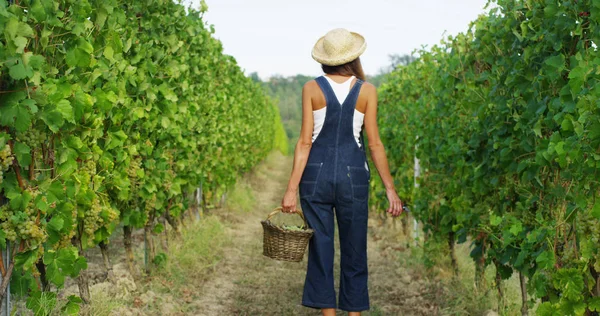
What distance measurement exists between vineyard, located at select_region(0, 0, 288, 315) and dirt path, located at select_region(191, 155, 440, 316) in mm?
895

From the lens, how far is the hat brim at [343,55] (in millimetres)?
4262

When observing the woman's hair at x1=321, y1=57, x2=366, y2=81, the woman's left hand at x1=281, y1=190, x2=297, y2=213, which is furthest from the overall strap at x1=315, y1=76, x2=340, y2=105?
the woman's left hand at x1=281, y1=190, x2=297, y2=213

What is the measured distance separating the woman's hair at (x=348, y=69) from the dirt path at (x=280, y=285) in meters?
2.29

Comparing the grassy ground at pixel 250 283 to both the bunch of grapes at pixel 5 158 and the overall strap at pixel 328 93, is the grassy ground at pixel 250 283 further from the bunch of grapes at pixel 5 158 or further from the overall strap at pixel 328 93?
the overall strap at pixel 328 93

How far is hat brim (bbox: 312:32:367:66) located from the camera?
4.26m

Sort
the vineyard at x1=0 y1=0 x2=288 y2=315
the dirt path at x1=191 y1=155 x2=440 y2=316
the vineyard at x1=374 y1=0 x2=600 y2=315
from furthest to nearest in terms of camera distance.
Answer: the dirt path at x1=191 y1=155 x2=440 y2=316, the vineyard at x1=0 y1=0 x2=288 y2=315, the vineyard at x1=374 y1=0 x2=600 y2=315

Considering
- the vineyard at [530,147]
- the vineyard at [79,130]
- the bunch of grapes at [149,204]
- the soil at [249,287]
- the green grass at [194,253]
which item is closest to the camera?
the vineyard at [530,147]

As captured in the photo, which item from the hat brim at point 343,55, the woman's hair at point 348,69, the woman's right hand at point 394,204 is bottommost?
the woman's right hand at point 394,204

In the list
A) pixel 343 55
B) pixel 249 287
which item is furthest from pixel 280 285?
pixel 343 55

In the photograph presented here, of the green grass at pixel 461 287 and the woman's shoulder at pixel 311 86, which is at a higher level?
the woman's shoulder at pixel 311 86

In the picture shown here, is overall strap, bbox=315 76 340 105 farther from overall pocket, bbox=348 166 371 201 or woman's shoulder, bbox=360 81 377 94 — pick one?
overall pocket, bbox=348 166 371 201

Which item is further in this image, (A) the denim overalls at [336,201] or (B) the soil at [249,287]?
(B) the soil at [249,287]

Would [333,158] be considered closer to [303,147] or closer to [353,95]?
[303,147]

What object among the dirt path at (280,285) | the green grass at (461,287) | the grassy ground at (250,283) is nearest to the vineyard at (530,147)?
the green grass at (461,287)
